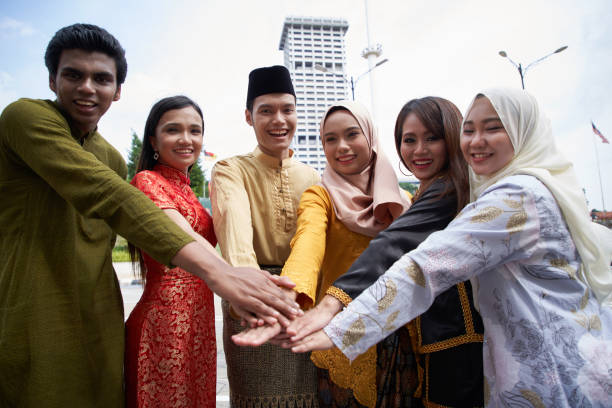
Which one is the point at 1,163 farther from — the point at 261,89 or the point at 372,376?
the point at 372,376

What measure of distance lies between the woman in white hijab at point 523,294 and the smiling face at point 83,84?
1557 millimetres

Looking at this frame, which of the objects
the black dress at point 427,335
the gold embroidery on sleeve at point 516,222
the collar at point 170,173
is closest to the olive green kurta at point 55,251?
the collar at point 170,173

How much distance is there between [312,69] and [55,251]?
74.0 ft

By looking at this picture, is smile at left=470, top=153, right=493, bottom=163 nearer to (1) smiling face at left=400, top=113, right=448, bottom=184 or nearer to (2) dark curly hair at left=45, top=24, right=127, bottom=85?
(1) smiling face at left=400, top=113, right=448, bottom=184

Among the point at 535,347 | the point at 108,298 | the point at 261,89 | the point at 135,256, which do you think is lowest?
the point at 535,347

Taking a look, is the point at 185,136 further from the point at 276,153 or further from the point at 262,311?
the point at 262,311

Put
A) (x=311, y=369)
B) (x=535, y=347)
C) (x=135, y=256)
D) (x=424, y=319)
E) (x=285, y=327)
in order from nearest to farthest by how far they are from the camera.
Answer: (x=535, y=347), (x=285, y=327), (x=424, y=319), (x=311, y=369), (x=135, y=256)

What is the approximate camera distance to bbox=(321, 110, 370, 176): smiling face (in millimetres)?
2119

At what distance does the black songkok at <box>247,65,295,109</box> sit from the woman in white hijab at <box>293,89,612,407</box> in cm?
143

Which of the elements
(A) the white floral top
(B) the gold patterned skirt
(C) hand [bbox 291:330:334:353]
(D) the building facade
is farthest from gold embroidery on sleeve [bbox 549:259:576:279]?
(D) the building facade

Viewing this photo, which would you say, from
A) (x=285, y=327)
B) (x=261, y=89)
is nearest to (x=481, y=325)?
(x=285, y=327)

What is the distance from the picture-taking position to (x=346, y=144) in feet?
6.98

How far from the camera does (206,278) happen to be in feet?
5.09

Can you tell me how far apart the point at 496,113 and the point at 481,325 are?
92 centimetres
